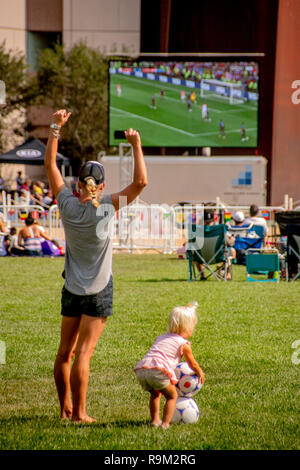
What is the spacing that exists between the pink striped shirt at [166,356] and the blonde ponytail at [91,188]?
113 cm

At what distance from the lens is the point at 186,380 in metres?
5.83

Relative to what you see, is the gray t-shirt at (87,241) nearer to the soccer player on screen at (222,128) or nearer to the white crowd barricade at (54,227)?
the white crowd barricade at (54,227)

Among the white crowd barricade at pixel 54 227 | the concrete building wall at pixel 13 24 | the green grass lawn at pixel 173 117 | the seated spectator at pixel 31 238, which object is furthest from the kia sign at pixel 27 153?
the concrete building wall at pixel 13 24

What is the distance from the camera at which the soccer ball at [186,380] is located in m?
5.82

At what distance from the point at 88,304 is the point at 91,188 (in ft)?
2.73

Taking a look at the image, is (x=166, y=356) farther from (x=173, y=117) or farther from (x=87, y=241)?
(x=173, y=117)

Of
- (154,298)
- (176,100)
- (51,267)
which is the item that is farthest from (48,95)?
(154,298)

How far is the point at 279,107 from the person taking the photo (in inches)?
1313

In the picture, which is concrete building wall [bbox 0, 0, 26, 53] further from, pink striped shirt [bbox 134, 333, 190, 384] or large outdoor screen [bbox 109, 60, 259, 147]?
pink striped shirt [bbox 134, 333, 190, 384]

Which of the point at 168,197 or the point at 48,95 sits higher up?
the point at 48,95

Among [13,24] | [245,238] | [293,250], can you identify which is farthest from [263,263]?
[13,24]

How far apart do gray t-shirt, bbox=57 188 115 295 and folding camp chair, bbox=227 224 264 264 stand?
42.5ft
